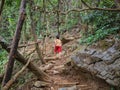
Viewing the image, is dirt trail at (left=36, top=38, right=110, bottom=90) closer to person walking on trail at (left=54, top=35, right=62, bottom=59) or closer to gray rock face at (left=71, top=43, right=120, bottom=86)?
gray rock face at (left=71, top=43, right=120, bottom=86)

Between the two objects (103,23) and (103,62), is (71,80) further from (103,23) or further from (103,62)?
(103,23)

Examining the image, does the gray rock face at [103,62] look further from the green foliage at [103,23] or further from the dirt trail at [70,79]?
the green foliage at [103,23]

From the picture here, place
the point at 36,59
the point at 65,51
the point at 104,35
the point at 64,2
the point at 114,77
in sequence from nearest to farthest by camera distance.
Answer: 1. the point at 114,77
2. the point at 104,35
3. the point at 36,59
4. the point at 65,51
5. the point at 64,2

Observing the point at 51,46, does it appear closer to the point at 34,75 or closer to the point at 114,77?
the point at 34,75

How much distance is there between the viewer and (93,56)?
7.37 m

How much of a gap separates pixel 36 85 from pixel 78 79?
1430 mm

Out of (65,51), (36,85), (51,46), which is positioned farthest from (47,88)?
(51,46)

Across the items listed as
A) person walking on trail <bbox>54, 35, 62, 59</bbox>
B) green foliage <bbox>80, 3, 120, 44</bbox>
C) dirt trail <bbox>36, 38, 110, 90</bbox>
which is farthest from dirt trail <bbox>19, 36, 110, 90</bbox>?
green foliage <bbox>80, 3, 120, 44</bbox>

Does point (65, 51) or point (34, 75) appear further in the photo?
point (65, 51)

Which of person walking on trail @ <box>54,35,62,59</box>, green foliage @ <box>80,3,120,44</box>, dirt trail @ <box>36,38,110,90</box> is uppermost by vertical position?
green foliage @ <box>80,3,120,44</box>

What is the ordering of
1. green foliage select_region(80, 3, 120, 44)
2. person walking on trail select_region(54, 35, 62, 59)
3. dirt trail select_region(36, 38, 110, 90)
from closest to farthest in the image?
dirt trail select_region(36, 38, 110, 90)
green foliage select_region(80, 3, 120, 44)
person walking on trail select_region(54, 35, 62, 59)

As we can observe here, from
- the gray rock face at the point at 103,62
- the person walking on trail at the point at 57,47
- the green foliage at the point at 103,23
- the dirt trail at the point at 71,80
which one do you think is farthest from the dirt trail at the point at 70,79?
the green foliage at the point at 103,23

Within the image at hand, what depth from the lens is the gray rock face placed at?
651cm

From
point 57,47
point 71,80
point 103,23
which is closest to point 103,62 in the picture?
point 71,80
